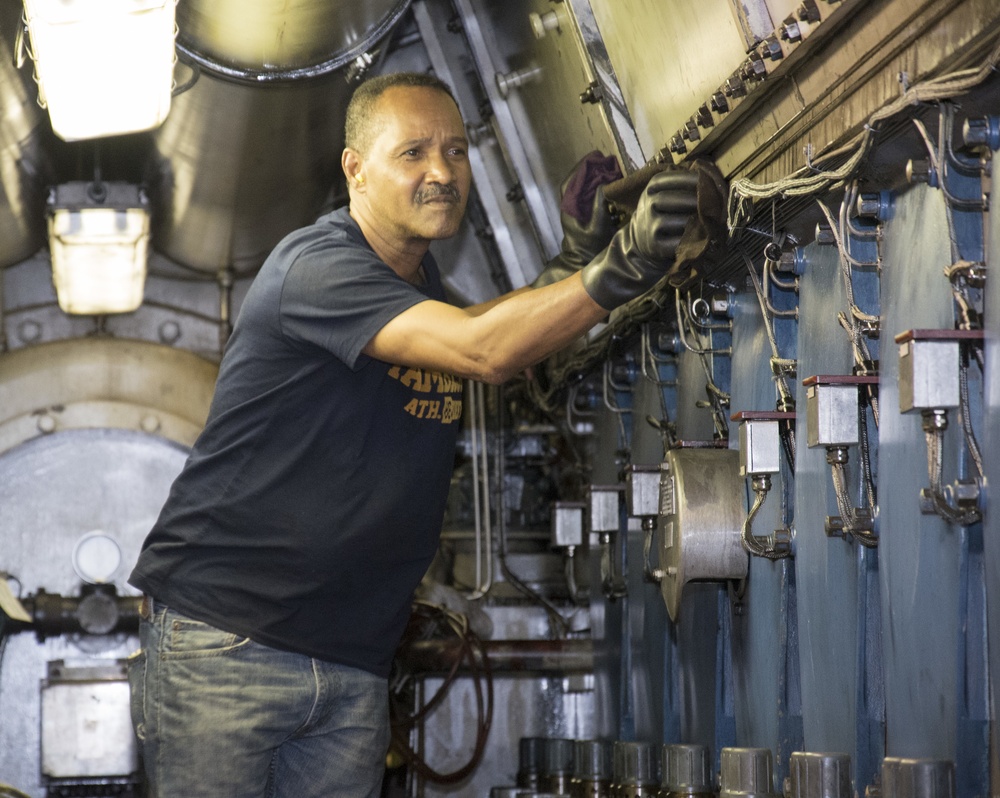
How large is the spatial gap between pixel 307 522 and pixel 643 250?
2.32ft

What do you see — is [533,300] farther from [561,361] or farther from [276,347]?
[561,361]

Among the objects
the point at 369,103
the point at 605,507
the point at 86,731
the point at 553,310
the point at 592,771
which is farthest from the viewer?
the point at 86,731

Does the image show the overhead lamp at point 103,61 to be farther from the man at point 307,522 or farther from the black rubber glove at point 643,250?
the black rubber glove at point 643,250

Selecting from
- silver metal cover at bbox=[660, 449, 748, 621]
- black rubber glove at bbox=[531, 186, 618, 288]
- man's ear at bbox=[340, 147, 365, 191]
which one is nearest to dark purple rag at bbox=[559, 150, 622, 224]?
black rubber glove at bbox=[531, 186, 618, 288]

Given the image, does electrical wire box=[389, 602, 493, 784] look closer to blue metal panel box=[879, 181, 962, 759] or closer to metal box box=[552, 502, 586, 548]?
metal box box=[552, 502, 586, 548]

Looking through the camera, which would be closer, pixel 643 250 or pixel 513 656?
pixel 643 250

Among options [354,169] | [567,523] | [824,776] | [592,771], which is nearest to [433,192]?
[354,169]

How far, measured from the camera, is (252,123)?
3.29 metres

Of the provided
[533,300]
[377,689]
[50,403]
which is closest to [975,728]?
[533,300]

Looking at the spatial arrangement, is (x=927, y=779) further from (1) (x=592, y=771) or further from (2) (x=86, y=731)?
(2) (x=86, y=731)

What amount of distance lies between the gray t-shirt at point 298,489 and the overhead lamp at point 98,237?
→ 177 centimetres

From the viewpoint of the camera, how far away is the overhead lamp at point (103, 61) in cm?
247

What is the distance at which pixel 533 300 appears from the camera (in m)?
1.71

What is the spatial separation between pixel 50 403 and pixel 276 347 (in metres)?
2.45
